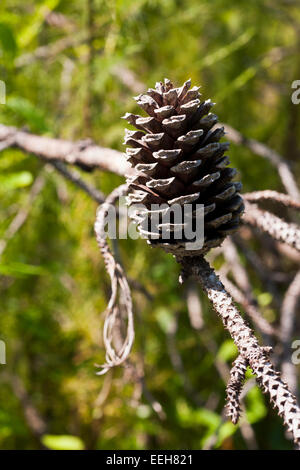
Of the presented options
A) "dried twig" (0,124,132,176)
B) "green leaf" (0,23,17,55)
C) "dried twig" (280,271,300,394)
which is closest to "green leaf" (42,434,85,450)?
"dried twig" (280,271,300,394)

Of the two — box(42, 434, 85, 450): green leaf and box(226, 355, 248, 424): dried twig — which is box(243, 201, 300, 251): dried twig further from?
box(42, 434, 85, 450): green leaf

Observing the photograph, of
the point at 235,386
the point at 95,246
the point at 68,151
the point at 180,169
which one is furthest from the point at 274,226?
the point at 95,246

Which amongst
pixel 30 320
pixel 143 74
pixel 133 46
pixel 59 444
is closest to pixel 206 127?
pixel 133 46

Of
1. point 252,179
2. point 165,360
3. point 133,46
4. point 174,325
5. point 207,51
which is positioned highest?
point 207,51

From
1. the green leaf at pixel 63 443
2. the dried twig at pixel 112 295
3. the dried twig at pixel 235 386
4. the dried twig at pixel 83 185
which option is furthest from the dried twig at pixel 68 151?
the green leaf at pixel 63 443

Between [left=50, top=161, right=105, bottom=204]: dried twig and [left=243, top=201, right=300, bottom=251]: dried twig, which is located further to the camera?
[left=50, top=161, right=105, bottom=204]: dried twig

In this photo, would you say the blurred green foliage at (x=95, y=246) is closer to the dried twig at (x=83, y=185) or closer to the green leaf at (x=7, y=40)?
the green leaf at (x=7, y=40)

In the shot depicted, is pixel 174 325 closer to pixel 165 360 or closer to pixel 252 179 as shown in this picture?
pixel 165 360
